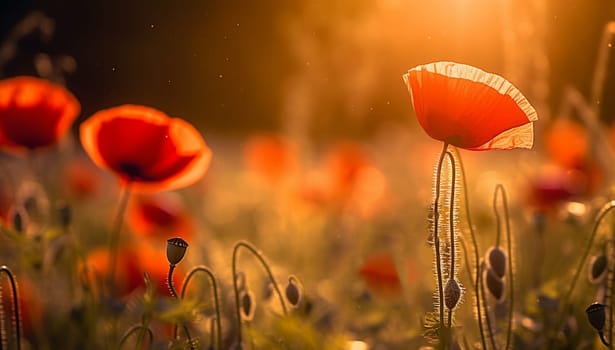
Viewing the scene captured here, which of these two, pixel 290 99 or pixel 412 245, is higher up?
pixel 290 99

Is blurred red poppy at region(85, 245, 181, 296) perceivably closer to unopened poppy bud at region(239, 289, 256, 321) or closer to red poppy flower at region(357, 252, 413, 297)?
red poppy flower at region(357, 252, 413, 297)

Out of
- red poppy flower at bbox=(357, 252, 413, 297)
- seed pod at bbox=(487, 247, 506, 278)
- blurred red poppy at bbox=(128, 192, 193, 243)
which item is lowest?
red poppy flower at bbox=(357, 252, 413, 297)

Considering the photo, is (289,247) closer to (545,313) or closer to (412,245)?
(412,245)

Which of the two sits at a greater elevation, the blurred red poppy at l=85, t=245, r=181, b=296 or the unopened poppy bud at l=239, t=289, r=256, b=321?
the unopened poppy bud at l=239, t=289, r=256, b=321

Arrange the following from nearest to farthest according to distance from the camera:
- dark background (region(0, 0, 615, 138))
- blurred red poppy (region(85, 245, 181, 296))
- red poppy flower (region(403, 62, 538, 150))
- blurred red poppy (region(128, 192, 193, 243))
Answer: red poppy flower (region(403, 62, 538, 150)) → dark background (region(0, 0, 615, 138)) → blurred red poppy (region(85, 245, 181, 296)) → blurred red poppy (region(128, 192, 193, 243))

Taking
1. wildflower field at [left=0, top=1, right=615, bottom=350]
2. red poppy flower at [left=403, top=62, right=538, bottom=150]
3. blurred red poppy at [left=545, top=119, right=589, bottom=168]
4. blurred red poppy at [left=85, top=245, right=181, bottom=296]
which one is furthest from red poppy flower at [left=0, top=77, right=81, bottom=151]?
blurred red poppy at [left=545, top=119, right=589, bottom=168]

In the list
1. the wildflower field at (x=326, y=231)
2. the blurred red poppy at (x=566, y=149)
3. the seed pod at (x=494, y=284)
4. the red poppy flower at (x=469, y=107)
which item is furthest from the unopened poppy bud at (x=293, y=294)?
the blurred red poppy at (x=566, y=149)

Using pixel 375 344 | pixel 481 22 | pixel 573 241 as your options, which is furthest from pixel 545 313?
pixel 481 22

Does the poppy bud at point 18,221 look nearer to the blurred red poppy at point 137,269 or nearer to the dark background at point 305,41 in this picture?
the dark background at point 305,41

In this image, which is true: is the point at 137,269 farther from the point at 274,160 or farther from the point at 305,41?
the point at 274,160
